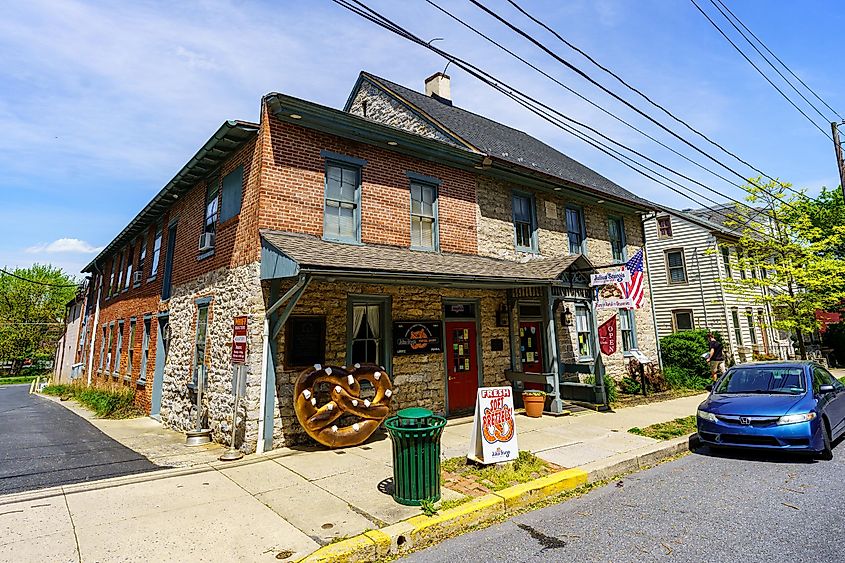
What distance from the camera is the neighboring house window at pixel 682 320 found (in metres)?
22.4

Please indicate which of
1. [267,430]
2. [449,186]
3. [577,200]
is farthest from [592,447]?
[577,200]

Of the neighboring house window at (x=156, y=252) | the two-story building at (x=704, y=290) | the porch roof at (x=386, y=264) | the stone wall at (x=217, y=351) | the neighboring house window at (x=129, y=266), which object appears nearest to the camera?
the porch roof at (x=386, y=264)

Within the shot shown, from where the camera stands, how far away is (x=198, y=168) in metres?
10.9

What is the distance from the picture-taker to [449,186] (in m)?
11.4

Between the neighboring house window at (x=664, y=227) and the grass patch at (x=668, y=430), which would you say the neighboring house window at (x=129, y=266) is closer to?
the grass patch at (x=668, y=430)

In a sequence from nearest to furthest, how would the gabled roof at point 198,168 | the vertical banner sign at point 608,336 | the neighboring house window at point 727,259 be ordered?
the gabled roof at point 198,168 → the vertical banner sign at point 608,336 → the neighboring house window at point 727,259

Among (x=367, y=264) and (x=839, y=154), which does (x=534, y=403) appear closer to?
(x=367, y=264)

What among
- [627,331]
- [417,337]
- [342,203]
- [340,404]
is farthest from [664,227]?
[340,404]

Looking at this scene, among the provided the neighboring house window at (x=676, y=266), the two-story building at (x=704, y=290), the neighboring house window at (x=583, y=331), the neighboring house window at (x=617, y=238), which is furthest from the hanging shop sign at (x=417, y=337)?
the neighboring house window at (x=676, y=266)

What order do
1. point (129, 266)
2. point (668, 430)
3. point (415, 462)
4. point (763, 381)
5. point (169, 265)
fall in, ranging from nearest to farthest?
1. point (415, 462)
2. point (763, 381)
3. point (668, 430)
4. point (169, 265)
5. point (129, 266)

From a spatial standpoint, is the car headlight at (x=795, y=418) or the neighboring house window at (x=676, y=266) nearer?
the car headlight at (x=795, y=418)

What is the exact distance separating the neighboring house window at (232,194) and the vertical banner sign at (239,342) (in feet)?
8.39

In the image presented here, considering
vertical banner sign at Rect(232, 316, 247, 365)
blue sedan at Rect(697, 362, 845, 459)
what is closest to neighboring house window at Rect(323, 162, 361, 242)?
vertical banner sign at Rect(232, 316, 247, 365)

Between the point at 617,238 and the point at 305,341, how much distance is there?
12.2 metres
